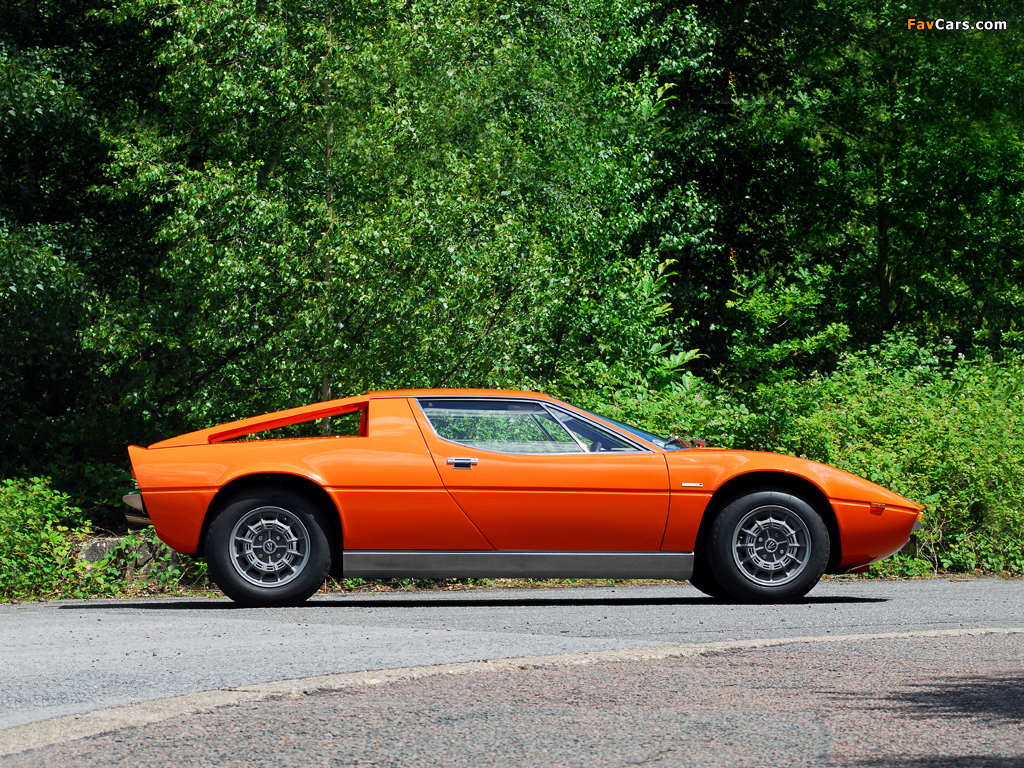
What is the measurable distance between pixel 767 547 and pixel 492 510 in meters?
1.85

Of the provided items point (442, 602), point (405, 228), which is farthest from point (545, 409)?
point (405, 228)

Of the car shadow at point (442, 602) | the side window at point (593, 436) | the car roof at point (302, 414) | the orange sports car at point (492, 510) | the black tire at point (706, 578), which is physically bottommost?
the car shadow at point (442, 602)

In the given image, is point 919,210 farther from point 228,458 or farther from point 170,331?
point 228,458

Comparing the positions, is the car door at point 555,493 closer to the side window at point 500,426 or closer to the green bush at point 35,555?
the side window at point 500,426

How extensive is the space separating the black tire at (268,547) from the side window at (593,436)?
1.77m

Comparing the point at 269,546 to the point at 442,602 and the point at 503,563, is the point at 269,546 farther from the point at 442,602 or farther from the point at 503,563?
the point at 503,563

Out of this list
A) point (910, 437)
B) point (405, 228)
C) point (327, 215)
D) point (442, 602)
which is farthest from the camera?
point (327, 215)

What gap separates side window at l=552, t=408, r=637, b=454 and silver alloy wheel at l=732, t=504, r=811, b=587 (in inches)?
36.4

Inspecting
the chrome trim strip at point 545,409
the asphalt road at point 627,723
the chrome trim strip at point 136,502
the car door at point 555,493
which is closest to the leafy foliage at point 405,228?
the chrome trim strip at point 545,409

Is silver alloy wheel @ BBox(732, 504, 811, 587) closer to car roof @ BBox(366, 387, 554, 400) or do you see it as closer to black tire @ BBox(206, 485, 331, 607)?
car roof @ BBox(366, 387, 554, 400)

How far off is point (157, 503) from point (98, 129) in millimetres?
8268

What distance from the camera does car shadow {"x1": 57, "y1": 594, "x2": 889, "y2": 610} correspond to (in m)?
8.51

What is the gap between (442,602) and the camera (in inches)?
349

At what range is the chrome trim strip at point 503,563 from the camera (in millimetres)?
8172
